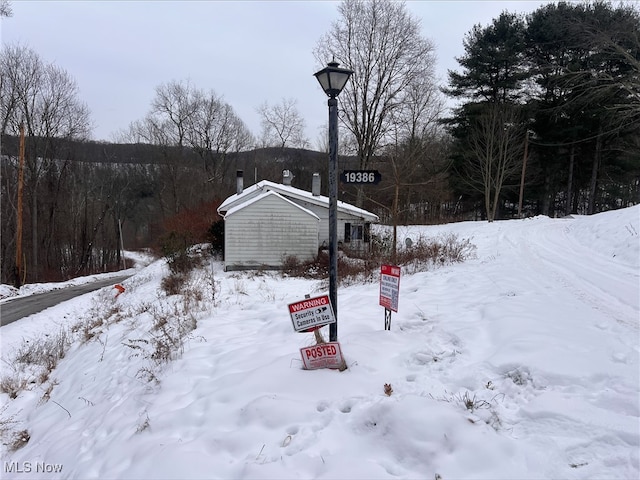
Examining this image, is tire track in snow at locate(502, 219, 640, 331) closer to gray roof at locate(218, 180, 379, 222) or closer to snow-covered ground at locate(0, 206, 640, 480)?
snow-covered ground at locate(0, 206, 640, 480)

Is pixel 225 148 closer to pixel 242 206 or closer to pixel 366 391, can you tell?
pixel 242 206

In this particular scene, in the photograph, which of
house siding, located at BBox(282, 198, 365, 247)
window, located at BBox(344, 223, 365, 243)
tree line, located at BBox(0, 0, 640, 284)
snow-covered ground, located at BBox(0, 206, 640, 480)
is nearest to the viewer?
snow-covered ground, located at BBox(0, 206, 640, 480)

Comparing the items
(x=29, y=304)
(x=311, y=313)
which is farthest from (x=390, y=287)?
(x=29, y=304)

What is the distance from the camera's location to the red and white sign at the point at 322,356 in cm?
415

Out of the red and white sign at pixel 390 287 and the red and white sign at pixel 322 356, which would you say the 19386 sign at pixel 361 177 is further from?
the red and white sign at pixel 322 356

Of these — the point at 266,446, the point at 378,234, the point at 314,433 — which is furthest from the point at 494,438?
the point at 378,234

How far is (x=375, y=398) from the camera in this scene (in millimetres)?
3555

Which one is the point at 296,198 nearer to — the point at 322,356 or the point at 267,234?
the point at 267,234

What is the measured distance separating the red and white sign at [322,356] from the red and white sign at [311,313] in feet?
0.74

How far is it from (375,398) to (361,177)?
2.65 meters

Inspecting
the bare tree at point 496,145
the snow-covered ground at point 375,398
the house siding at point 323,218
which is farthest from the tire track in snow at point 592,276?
the bare tree at point 496,145

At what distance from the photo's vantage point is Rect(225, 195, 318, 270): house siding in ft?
60.6

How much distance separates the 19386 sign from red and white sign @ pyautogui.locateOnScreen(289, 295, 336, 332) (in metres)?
1.59

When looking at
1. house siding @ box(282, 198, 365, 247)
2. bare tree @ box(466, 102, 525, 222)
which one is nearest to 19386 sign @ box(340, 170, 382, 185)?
house siding @ box(282, 198, 365, 247)
